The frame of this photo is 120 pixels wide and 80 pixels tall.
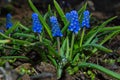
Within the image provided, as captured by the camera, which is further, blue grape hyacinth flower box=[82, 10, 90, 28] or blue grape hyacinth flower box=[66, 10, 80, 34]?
blue grape hyacinth flower box=[82, 10, 90, 28]

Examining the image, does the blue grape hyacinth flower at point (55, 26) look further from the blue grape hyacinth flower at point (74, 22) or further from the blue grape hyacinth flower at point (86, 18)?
the blue grape hyacinth flower at point (86, 18)

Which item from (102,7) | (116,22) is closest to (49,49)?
(116,22)

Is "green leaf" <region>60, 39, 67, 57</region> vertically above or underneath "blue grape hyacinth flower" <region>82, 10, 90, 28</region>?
underneath

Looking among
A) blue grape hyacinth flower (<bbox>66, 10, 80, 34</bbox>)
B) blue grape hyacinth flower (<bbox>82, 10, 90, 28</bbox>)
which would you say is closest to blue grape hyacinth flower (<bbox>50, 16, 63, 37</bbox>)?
blue grape hyacinth flower (<bbox>66, 10, 80, 34</bbox>)

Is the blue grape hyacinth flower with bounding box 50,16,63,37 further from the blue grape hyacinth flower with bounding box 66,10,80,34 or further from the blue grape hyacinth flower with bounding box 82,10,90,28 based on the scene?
the blue grape hyacinth flower with bounding box 82,10,90,28

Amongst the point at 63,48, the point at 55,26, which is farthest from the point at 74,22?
the point at 63,48

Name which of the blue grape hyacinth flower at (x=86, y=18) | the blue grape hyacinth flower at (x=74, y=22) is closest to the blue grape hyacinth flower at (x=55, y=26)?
the blue grape hyacinth flower at (x=74, y=22)

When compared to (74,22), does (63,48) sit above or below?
below

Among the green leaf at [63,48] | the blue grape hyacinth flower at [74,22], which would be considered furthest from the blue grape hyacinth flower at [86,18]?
the green leaf at [63,48]

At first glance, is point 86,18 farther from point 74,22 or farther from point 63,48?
point 63,48

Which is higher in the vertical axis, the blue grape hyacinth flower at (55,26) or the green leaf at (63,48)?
the blue grape hyacinth flower at (55,26)

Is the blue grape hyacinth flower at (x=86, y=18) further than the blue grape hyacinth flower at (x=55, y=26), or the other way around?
the blue grape hyacinth flower at (x=86, y=18)
